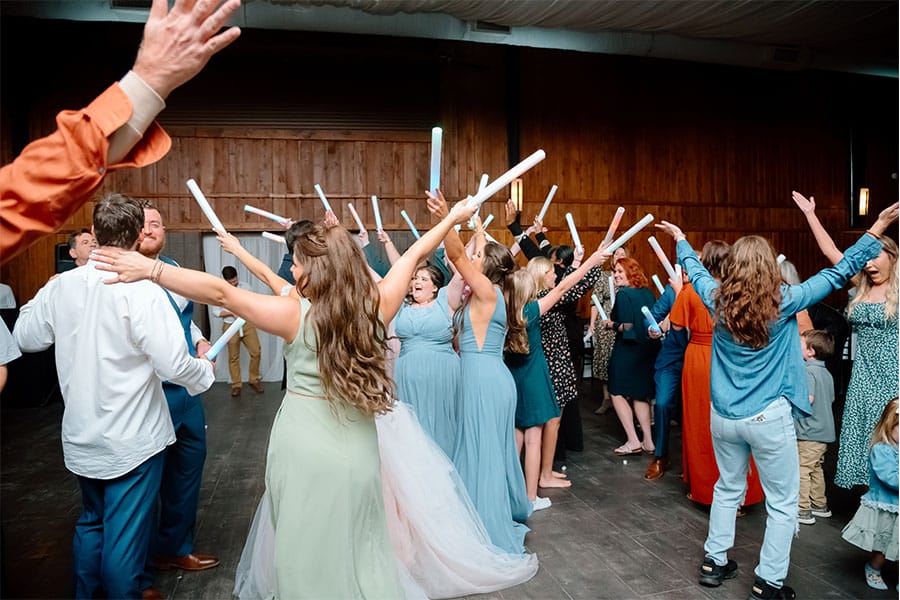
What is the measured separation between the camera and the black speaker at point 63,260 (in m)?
7.34

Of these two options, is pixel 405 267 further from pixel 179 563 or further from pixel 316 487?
pixel 179 563

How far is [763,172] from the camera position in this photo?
11.2 meters

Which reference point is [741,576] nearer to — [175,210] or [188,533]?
[188,533]

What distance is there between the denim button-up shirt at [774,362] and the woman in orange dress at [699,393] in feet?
3.36

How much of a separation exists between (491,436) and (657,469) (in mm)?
1808

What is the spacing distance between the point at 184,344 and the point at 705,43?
7.99m

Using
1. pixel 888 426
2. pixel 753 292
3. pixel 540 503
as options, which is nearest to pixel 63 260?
pixel 540 503

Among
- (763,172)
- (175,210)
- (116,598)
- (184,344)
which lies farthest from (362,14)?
(763,172)

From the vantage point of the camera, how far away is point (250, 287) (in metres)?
9.18

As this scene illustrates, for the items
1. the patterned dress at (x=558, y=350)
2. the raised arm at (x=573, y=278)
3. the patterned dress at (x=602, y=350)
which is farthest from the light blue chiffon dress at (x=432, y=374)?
the patterned dress at (x=602, y=350)

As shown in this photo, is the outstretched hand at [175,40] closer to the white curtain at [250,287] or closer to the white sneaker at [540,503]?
the white sneaker at [540,503]

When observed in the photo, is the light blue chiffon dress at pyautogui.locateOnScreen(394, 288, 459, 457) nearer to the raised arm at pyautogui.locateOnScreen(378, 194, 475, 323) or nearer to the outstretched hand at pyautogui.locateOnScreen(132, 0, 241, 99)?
the raised arm at pyautogui.locateOnScreen(378, 194, 475, 323)

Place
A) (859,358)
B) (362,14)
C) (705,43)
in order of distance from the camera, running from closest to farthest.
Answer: (859,358) < (362,14) < (705,43)

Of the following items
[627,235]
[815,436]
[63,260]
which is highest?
[63,260]
